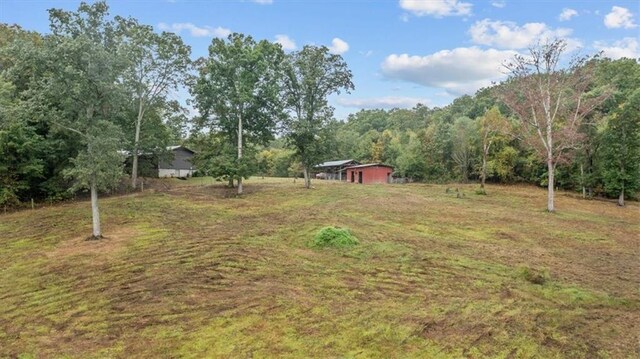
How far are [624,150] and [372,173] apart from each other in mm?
23963

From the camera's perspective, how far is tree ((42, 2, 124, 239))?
13.6 m

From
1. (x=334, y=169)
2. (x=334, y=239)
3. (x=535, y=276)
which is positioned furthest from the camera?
(x=334, y=169)

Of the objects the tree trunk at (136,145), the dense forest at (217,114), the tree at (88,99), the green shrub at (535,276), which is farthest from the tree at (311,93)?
the green shrub at (535,276)

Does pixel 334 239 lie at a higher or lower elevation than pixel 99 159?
lower

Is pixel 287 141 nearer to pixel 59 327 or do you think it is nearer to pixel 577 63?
pixel 577 63

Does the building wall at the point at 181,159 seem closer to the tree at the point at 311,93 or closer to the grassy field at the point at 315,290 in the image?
the tree at the point at 311,93

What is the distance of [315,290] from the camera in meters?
8.71

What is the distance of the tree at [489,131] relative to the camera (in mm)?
37062

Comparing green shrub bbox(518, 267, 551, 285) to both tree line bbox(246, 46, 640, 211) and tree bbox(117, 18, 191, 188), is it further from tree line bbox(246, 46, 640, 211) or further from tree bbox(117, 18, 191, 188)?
tree bbox(117, 18, 191, 188)

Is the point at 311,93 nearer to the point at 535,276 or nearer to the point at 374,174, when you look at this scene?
the point at 374,174

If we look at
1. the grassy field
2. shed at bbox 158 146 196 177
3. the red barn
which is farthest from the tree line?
the grassy field

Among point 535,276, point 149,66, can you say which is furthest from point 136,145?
point 535,276

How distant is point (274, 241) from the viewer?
526 inches

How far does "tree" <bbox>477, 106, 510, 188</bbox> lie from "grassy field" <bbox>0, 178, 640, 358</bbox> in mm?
21142
